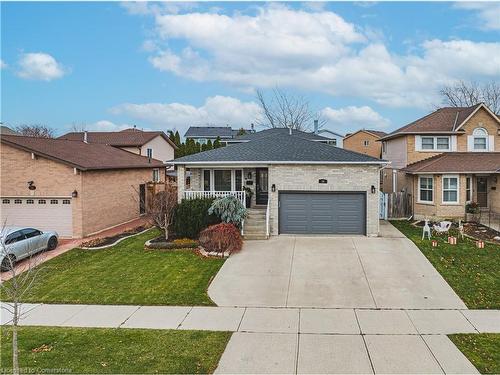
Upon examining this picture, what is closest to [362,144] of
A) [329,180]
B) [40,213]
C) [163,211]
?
[329,180]

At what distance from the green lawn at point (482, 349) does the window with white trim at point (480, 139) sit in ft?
60.6

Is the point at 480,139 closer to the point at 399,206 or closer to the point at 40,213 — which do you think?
the point at 399,206

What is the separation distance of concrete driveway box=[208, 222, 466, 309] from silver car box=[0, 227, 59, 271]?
25.0 feet

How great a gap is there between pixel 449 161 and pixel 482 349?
16491mm

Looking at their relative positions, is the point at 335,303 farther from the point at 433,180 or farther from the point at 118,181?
the point at 118,181

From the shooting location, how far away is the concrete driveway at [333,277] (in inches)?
422

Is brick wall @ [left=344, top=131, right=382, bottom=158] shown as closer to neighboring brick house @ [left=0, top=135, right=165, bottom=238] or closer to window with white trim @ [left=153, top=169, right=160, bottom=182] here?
window with white trim @ [left=153, top=169, right=160, bottom=182]

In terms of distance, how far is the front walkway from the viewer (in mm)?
7234

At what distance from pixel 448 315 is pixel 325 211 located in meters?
8.82

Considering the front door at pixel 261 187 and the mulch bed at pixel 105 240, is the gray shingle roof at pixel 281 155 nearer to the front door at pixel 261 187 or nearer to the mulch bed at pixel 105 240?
the front door at pixel 261 187

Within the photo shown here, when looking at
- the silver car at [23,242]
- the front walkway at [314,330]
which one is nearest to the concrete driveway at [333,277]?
the front walkway at [314,330]

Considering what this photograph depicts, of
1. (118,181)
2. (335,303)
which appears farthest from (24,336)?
(118,181)

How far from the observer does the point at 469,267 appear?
1319 centimetres

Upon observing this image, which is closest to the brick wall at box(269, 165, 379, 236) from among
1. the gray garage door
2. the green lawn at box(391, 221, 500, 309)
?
the gray garage door
